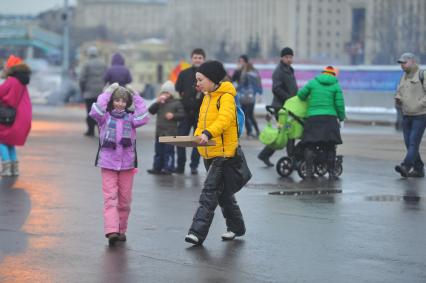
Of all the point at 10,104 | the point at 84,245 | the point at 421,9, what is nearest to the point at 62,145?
the point at 10,104

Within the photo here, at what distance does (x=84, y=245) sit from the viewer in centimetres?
1014

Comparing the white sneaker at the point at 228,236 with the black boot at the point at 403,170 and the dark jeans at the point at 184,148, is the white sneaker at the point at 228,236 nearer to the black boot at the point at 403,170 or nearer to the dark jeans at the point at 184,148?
the dark jeans at the point at 184,148

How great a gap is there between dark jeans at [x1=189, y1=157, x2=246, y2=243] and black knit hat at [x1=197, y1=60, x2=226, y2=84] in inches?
26.4

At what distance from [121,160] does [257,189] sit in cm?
426

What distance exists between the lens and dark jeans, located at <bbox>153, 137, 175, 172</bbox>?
16.7 metres

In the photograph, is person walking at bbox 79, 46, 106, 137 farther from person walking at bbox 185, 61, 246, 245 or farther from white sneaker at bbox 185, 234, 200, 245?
white sneaker at bbox 185, 234, 200, 245

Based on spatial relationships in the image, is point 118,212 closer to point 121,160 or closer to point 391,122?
point 121,160

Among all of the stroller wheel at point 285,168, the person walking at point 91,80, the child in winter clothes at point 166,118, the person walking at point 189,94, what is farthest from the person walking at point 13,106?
the person walking at point 91,80

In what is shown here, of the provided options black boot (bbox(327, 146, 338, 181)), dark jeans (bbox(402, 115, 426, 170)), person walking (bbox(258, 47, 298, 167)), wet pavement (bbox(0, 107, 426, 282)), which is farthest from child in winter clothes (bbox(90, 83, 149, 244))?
person walking (bbox(258, 47, 298, 167))

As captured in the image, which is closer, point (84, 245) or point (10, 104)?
point (84, 245)

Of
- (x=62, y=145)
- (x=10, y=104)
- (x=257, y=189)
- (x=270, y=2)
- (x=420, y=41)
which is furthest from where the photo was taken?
(x=270, y=2)

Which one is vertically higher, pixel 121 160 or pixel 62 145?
pixel 121 160

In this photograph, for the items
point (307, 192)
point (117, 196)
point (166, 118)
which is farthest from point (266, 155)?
point (117, 196)

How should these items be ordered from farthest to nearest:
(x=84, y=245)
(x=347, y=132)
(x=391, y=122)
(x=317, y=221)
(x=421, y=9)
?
(x=421, y=9) → (x=391, y=122) → (x=347, y=132) → (x=317, y=221) → (x=84, y=245)
